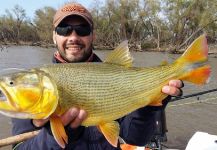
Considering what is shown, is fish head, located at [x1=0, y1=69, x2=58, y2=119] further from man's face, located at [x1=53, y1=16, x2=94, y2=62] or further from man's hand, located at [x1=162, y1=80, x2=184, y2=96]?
man's face, located at [x1=53, y1=16, x2=94, y2=62]

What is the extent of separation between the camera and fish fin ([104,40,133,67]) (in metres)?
2.38

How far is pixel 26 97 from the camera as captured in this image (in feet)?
6.46

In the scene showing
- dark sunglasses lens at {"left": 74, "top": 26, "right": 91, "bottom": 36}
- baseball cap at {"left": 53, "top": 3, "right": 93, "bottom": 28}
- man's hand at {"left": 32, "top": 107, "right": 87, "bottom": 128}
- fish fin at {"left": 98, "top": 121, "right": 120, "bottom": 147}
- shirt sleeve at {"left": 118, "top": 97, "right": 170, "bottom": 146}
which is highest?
baseball cap at {"left": 53, "top": 3, "right": 93, "bottom": 28}

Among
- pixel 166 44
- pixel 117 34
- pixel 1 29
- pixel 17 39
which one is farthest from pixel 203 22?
pixel 1 29

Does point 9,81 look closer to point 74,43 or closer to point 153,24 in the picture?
point 74,43

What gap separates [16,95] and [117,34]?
2190 inches

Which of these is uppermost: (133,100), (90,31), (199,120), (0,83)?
(90,31)

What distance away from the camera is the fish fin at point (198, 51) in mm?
2336

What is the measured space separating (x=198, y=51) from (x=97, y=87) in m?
0.70

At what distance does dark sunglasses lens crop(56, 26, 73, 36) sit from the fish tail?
3.80ft

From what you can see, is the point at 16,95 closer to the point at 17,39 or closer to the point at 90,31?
the point at 90,31

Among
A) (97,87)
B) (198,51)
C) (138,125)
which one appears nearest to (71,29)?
(138,125)

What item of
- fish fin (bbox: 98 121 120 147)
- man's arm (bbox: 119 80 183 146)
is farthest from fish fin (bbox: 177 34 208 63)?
fish fin (bbox: 98 121 120 147)

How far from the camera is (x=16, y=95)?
1.96 metres
